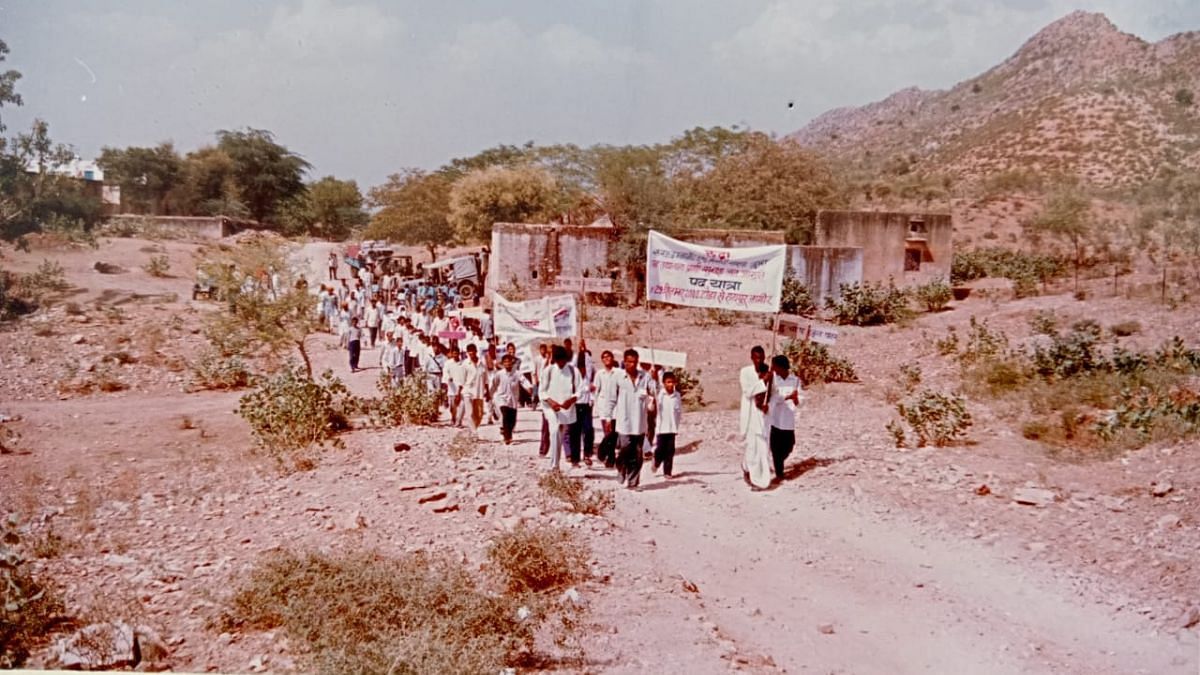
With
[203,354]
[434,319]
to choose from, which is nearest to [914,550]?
[434,319]

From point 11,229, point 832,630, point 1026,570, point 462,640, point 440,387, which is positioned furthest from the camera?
point 11,229

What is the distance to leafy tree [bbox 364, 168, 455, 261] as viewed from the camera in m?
20.8

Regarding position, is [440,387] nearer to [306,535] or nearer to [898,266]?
[306,535]

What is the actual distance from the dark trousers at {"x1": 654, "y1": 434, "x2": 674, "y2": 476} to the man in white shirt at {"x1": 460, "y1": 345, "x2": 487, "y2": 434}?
228 cm

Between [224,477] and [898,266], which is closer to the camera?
[224,477]

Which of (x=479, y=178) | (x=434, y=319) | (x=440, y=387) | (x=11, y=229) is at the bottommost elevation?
(x=440, y=387)

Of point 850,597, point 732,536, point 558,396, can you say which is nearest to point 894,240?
point 558,396

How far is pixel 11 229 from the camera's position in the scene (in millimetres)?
13344

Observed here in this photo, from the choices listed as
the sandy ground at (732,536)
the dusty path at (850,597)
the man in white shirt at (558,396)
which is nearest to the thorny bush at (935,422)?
the sandy ground at (732,536)

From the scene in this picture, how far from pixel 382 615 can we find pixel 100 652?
4.85 feet

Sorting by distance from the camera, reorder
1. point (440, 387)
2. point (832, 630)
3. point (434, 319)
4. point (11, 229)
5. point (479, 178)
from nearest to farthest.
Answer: point (832, 630) → point (440, 387) → point (434, 319) → point (11, 229) → point (479, 178)

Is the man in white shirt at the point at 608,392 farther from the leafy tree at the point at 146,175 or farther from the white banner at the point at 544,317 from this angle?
the leafy tree at the point at 146,175

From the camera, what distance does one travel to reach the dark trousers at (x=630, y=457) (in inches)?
295

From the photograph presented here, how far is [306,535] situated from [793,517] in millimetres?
3650
